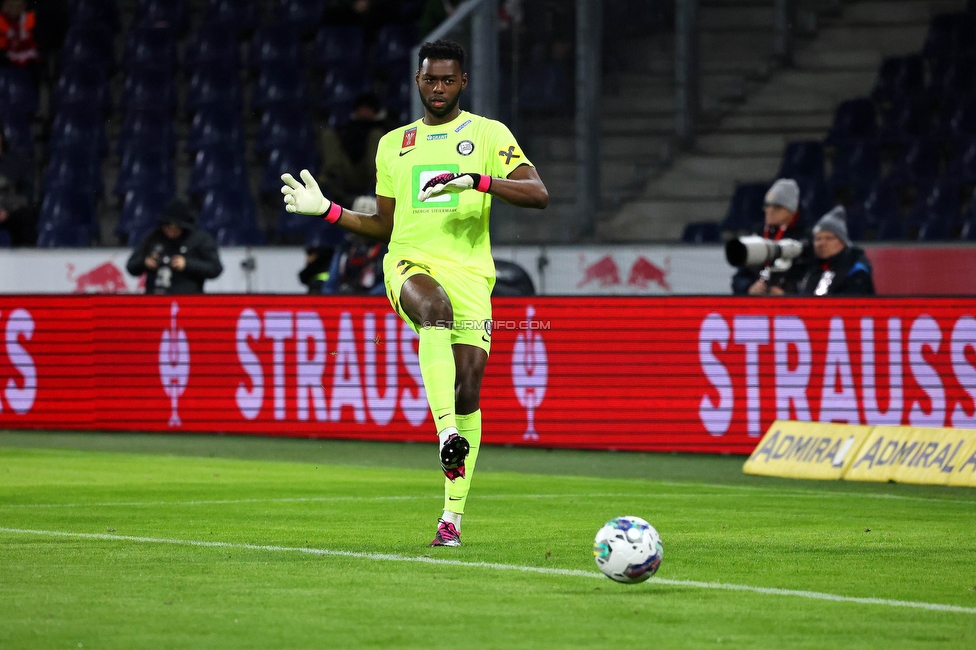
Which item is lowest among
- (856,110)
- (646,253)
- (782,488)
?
(782,488)

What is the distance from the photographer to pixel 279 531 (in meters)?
8.08

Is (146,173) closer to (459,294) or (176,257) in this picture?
(176,257)

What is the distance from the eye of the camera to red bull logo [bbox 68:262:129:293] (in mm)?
17781

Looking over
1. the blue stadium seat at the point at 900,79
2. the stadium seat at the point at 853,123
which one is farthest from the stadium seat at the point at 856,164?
the blue stadium seat at the point at 900,79

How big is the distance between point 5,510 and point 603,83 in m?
9.42

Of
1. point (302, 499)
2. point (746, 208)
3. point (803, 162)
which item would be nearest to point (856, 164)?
point (803, 162)

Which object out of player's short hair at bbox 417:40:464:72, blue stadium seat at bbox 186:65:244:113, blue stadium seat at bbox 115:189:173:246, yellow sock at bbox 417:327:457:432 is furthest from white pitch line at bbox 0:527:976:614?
blue stadium seat at bbox 186:65:244:113

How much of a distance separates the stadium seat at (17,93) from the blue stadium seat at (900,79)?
1160 centimetres

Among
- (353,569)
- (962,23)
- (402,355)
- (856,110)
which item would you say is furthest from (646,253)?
(353,569)

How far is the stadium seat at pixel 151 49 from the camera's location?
75.6 feet

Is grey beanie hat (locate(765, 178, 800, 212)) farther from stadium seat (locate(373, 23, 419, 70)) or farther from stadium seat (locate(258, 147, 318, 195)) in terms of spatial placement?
stadium seat (locate(373, 23, 419, 70))

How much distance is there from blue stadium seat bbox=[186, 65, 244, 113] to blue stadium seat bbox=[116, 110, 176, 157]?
412mm

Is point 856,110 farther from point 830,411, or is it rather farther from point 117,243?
point 117,243

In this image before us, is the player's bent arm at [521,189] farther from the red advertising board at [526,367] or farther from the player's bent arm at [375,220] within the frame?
the red advertising board at [526,367]
